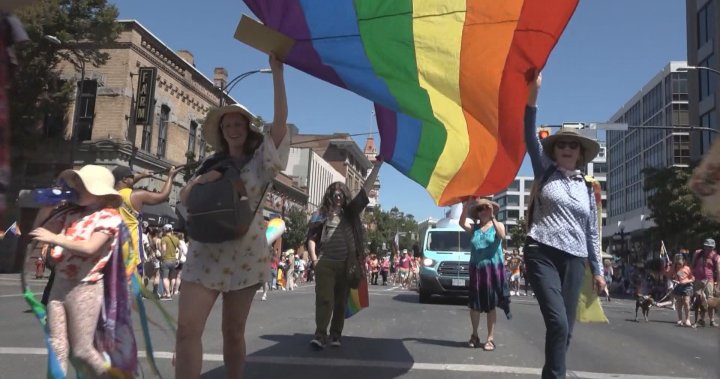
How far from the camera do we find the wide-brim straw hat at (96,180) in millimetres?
3529

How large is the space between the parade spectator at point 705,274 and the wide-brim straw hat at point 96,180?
12228mm

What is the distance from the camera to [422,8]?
4078mm

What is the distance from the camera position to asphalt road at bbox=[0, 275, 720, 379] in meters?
5.30

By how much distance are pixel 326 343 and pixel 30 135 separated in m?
24.0

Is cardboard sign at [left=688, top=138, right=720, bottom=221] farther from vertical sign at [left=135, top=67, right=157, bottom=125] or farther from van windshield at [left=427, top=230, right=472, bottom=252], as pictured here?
vertical sign at [left=135, top=67, right=157, bottom=125]

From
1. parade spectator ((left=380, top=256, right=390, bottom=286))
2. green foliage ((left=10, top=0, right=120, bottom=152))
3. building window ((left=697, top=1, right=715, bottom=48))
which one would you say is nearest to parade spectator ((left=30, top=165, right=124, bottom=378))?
green foliage ((left=10, top=0, right=120, bottom=152))

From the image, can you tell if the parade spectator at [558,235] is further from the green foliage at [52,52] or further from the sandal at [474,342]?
the green foliage at [52,52]

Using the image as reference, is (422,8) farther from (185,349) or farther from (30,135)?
(30,135)

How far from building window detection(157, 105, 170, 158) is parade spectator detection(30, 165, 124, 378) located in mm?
29137

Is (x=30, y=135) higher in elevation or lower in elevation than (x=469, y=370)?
higher

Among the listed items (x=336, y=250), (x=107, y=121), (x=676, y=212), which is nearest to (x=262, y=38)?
(x=336, y=250)

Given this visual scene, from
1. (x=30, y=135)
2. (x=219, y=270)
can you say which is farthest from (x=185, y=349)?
(x=30, y=135)

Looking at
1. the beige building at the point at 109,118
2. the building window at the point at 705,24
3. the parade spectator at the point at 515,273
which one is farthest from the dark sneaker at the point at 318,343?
the building window at the point at 705,24

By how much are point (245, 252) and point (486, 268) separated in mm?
4127
